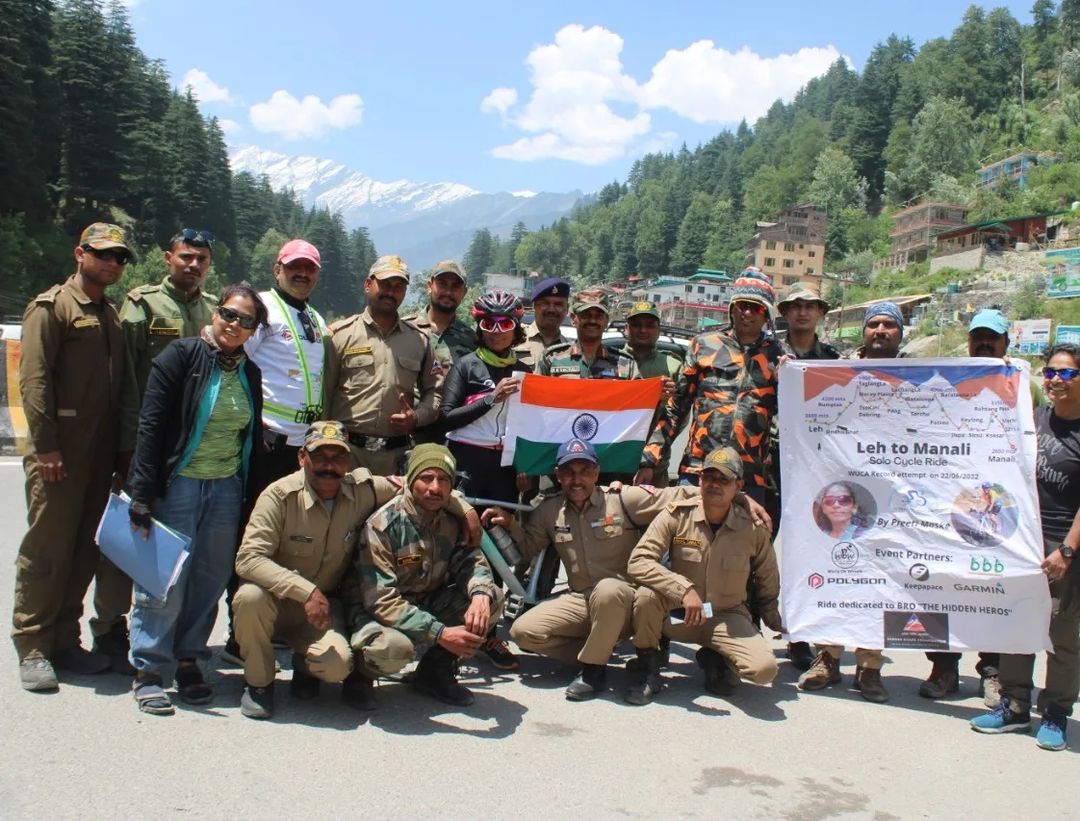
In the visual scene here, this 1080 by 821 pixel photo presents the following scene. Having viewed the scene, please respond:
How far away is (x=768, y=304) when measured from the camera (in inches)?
221

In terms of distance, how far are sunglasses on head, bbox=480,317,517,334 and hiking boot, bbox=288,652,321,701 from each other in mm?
2448

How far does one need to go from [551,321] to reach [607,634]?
2376 mm

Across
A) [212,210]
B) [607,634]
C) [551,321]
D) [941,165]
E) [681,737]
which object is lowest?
[681,737]

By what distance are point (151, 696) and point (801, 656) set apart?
391 cm

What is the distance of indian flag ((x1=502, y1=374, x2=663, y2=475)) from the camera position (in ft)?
19.2

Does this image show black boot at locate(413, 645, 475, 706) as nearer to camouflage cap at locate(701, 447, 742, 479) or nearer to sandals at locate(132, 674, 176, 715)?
sandals at locate(132, 674, 176, 715)

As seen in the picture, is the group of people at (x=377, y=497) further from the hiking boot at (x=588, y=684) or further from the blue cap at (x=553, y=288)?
the blue cap at (x=553, y=288)

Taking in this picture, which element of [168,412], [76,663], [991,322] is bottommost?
[76,663]

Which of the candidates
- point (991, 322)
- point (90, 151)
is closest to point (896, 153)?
point (90, 151)

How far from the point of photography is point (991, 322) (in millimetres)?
5391

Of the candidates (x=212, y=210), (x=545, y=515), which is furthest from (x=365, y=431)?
(x=212, y=210)

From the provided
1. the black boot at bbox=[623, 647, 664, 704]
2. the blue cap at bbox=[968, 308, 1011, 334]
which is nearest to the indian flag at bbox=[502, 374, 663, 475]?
the black boot at bbox=[623, 647, 664, 704]

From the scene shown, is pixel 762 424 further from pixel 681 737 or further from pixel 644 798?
pixel 644 798

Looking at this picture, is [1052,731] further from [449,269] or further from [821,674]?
[449,269]
